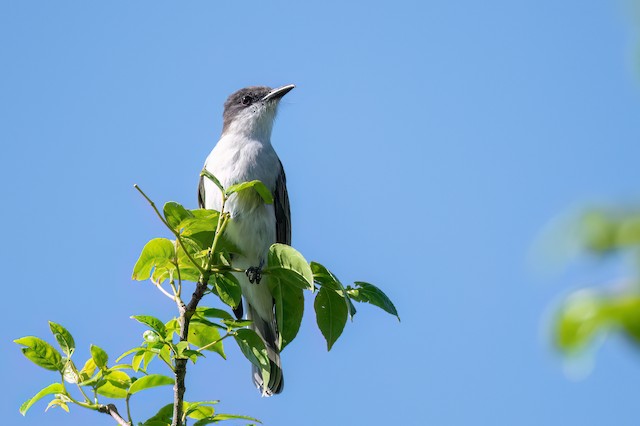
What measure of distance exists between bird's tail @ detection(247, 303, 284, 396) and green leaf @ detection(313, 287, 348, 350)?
209cm

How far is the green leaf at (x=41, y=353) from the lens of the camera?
3611mm

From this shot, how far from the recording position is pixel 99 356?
3.60 m

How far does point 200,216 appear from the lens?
4.04 m

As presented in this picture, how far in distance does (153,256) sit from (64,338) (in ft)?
2.09

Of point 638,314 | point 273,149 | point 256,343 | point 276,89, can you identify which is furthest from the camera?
point 276,89

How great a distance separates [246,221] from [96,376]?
12.2 ft

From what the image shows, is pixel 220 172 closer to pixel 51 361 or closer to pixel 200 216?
pixel 200 216

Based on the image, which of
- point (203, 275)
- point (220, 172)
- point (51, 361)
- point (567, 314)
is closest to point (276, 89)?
point (220, 172)

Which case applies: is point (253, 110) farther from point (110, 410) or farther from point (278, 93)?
point (110, 410)

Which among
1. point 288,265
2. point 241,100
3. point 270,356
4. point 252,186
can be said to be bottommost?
point 288,265

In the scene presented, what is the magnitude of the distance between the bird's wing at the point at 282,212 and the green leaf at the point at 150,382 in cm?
420

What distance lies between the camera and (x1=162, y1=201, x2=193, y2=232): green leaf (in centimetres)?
383

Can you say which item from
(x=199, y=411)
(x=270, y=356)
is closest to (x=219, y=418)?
(x=199, y=411)

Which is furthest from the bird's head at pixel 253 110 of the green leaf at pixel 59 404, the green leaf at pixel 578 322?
the green leaf at pixel 578 322
